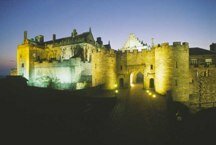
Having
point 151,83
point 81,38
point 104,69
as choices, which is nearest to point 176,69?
point 151,83

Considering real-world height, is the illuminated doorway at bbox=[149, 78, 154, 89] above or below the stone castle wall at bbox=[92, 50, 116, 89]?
below

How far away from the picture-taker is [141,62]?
2695cm

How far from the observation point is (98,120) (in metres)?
18.0

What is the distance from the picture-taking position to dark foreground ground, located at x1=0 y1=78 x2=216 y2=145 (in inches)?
545

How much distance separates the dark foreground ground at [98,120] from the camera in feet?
45.4

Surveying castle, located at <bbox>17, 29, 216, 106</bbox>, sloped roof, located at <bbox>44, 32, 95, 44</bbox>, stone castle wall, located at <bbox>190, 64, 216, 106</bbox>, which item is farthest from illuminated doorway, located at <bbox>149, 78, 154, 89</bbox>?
sloped roof, located at <bbox>44, 32, 95, 44</bbox>

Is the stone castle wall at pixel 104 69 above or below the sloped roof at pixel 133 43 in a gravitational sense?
below

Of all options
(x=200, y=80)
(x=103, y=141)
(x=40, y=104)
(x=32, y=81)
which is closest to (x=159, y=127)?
(x=103, y=141)

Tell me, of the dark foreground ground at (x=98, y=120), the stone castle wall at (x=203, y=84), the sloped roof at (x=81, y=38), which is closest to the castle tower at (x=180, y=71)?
the dark foreground ground at (x=98, y=120)

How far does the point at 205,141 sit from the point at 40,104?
55.9ft

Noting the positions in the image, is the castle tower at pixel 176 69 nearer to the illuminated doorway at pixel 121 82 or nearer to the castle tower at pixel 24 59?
the illuminated doorway at pixel 121 82

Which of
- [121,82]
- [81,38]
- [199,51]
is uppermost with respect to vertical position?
[81,38]

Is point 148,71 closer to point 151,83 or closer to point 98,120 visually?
point 151,83

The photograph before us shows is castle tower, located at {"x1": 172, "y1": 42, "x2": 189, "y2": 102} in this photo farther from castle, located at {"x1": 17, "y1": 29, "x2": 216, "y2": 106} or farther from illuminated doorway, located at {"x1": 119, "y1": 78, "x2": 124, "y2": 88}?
illuminated doorway, located at {"x1": 119, "y1": 78, "x2": 124, "y2": 88}
